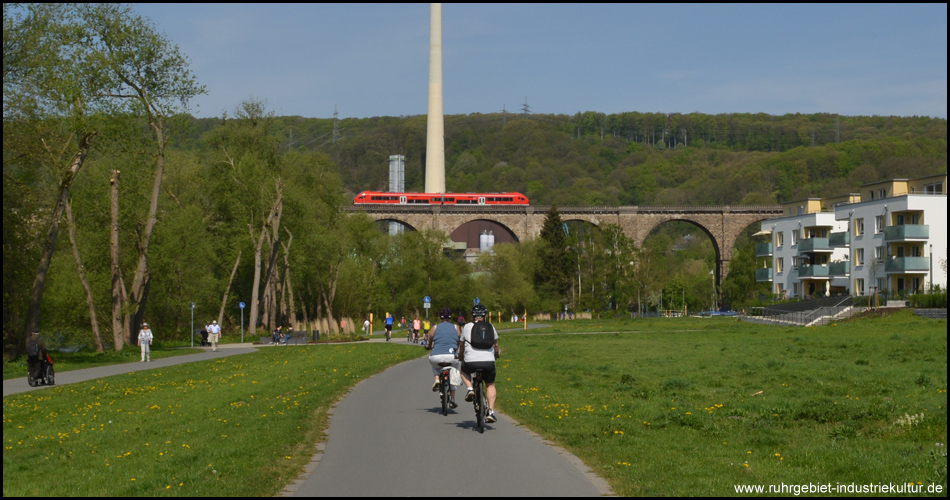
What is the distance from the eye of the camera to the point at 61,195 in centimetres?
3152

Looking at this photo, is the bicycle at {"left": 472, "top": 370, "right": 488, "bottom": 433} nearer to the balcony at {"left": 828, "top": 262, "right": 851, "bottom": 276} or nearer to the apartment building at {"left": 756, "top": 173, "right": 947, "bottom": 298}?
the apartment building at {"left": 756, "top": 173, "right": 947, "bottom": 298}

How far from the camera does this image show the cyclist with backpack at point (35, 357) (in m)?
23.1

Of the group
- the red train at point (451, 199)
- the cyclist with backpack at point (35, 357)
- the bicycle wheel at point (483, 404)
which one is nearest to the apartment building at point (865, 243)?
the red train at point (451, 199)

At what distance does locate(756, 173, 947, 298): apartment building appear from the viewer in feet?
207

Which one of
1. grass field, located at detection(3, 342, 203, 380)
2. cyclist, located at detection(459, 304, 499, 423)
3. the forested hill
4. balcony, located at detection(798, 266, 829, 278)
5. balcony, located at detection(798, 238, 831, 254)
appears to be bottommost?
grass field, located at detection(3, 342, 203, 380)

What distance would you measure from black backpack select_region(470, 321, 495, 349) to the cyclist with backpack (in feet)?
46.4

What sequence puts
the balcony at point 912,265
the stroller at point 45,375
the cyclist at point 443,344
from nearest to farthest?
the cyclist at point 443,344, the stroller at point 45,375, the balcony at point 912,265

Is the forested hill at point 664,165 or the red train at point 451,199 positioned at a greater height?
the forested hill at point 664,165

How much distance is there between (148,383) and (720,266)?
108251mm

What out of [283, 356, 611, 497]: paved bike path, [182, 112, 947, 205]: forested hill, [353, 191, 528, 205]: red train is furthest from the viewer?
[182, 112, 947, 205]: forested hill

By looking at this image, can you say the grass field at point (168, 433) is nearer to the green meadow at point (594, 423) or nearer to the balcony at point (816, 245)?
the green meadow at point (594, 423)

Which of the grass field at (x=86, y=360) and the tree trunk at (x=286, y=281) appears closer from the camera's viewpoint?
the grass field at (x=86, y=360)

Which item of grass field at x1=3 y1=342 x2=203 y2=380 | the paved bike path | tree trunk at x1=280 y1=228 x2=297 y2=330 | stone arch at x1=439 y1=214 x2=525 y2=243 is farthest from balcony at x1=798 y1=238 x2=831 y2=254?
the paved bike path

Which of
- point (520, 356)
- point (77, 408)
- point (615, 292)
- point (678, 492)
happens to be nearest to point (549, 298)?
point (615, 292)
